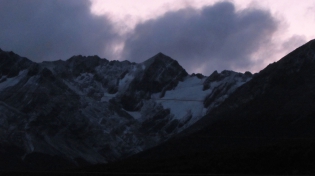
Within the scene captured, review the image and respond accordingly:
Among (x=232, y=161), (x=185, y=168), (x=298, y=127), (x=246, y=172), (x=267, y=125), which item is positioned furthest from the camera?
(x=267, y=125)

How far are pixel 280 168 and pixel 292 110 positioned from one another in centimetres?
11769

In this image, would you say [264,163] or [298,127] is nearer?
[264,163]

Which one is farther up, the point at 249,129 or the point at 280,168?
the point at 249,129

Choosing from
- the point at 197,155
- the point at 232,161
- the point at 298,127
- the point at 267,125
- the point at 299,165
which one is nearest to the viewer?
the point at 299,165

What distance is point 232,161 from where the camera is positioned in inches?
3765

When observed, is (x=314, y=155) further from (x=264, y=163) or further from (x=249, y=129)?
(x=249, y=129)

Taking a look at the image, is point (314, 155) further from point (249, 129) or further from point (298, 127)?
point (249, 129)

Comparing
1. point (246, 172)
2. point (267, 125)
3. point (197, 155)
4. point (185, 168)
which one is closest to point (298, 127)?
point (267, 125)

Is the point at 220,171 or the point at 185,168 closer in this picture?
the point at 220,171

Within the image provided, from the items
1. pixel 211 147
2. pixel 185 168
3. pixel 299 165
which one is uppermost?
pixel 211 147

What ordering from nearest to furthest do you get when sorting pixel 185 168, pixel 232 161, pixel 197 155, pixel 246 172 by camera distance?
pixel 246 172
pixel 232 161
pixel 185 168
pixel 197 155

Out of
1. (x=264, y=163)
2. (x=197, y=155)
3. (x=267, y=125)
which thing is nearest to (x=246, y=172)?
(x=264, y=163)

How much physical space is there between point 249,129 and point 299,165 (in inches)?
4593

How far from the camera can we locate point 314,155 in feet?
276
